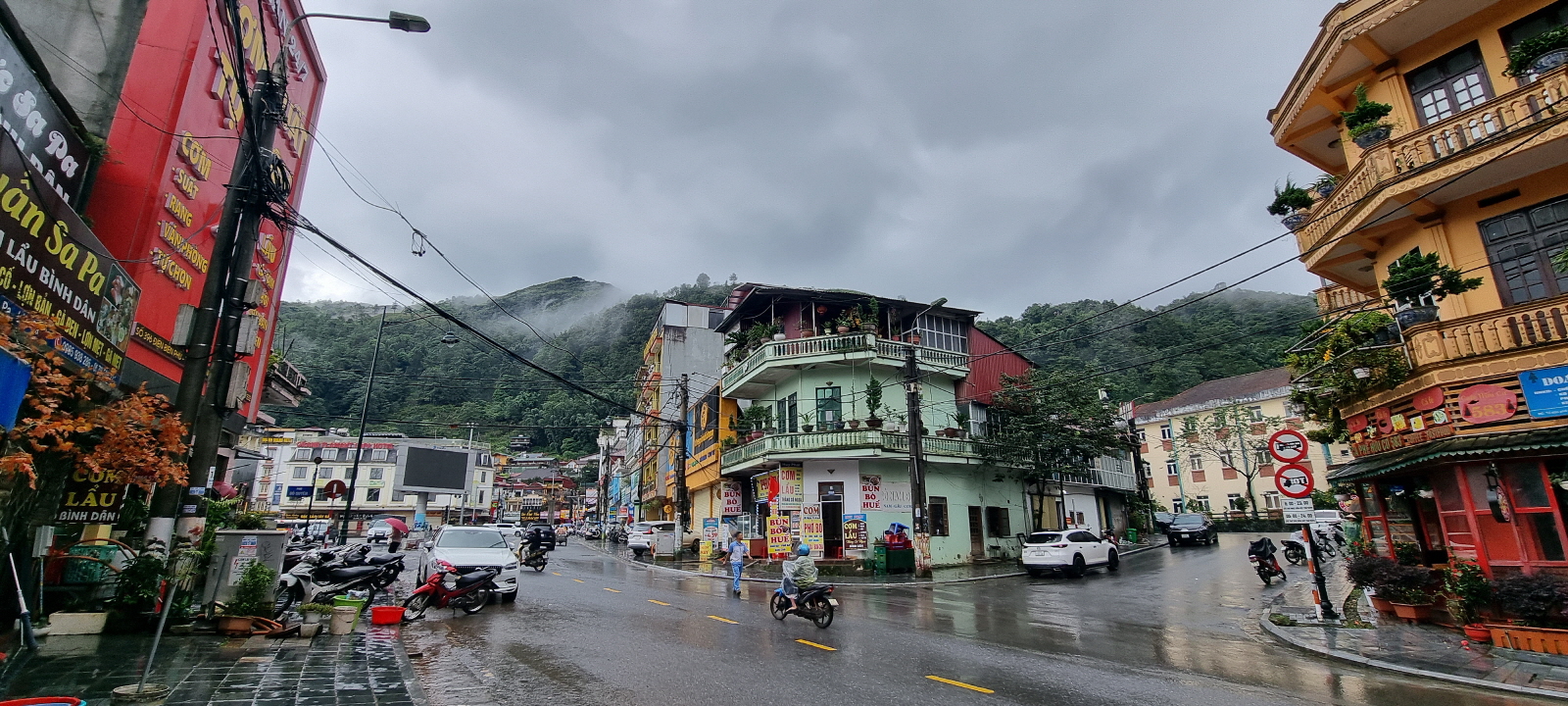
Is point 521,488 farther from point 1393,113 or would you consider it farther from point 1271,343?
point 1393,113

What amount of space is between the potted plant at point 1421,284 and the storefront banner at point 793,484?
18.1 m

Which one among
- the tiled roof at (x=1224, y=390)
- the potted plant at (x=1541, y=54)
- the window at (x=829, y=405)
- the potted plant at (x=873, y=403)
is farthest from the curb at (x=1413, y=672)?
the tiled roof at (x=1224, y=390)

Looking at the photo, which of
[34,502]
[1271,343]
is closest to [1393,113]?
[34,502]

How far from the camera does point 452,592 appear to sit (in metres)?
11.3

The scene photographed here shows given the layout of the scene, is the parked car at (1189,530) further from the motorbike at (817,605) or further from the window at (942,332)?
the motorbike at (817,605)

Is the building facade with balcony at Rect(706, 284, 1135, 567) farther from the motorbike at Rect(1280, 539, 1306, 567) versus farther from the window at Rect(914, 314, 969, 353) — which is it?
the motorbike at Rect(1280, 539, 1306, 567)

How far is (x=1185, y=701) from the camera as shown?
21.6 feet

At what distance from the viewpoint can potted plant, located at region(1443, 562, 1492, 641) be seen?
9219 mm

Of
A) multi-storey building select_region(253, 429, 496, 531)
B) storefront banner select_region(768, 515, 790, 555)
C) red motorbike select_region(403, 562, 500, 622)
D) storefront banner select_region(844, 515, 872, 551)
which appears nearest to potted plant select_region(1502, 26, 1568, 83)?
red motorbike select_region(403, 562, 500, 622)

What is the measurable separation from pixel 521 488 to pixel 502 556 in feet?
316

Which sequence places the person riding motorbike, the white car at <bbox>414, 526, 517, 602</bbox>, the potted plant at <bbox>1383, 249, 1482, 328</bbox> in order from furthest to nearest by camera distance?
the white car at <bbox>414, 526, 517, 602</bbox> → the person riding motorbike → the potted plant at <bbox>1383, 249, 1482, 328</bbox>

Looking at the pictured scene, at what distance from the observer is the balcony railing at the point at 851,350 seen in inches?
1009

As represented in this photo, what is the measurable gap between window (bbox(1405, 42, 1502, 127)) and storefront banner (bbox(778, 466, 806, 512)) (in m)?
19.5

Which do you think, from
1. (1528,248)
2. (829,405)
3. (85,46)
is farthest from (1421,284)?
(85,46)
